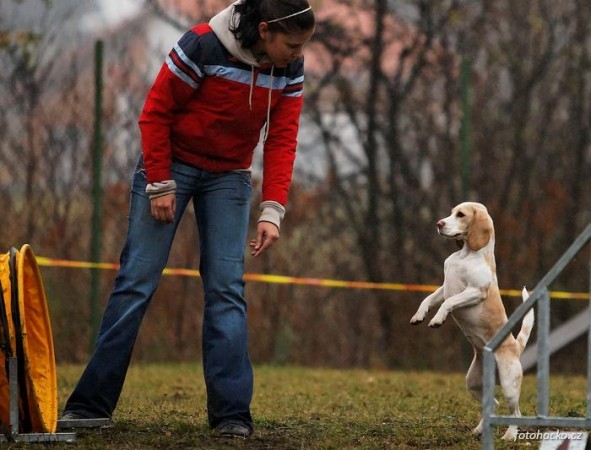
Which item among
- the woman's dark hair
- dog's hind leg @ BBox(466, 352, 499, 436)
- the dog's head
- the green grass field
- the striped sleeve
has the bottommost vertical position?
the green grass field

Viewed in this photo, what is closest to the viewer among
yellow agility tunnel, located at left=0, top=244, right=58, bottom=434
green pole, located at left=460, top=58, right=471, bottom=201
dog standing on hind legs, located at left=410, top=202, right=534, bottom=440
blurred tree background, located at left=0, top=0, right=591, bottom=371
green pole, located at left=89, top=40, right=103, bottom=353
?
yellow agility tunnel, located at left=0, top=244, right=58, bottom=434

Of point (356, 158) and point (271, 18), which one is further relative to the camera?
point (356, 158)

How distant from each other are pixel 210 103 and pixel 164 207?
17.5 inches

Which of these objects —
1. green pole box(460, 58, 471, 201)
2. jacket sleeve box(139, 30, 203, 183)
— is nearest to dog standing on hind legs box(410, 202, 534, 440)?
jacket sleeve box(139, 30, 203, 183)

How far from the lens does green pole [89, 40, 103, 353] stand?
9609 mm

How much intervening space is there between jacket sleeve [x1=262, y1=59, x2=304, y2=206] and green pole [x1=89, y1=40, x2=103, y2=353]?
15.8ft

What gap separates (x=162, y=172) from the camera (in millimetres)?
4734

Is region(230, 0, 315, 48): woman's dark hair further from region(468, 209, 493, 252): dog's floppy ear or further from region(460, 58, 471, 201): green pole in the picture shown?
region(460, 58, 471, 201): green pole

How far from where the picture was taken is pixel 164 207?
4738 mm

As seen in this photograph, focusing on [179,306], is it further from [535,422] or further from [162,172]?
[535,422]

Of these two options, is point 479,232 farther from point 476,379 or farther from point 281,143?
point 281,143

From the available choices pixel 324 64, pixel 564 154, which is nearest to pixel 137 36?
pixel 324 64

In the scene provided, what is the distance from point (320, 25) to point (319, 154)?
1293 millimetres

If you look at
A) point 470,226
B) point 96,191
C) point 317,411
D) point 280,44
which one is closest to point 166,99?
point 280,44
